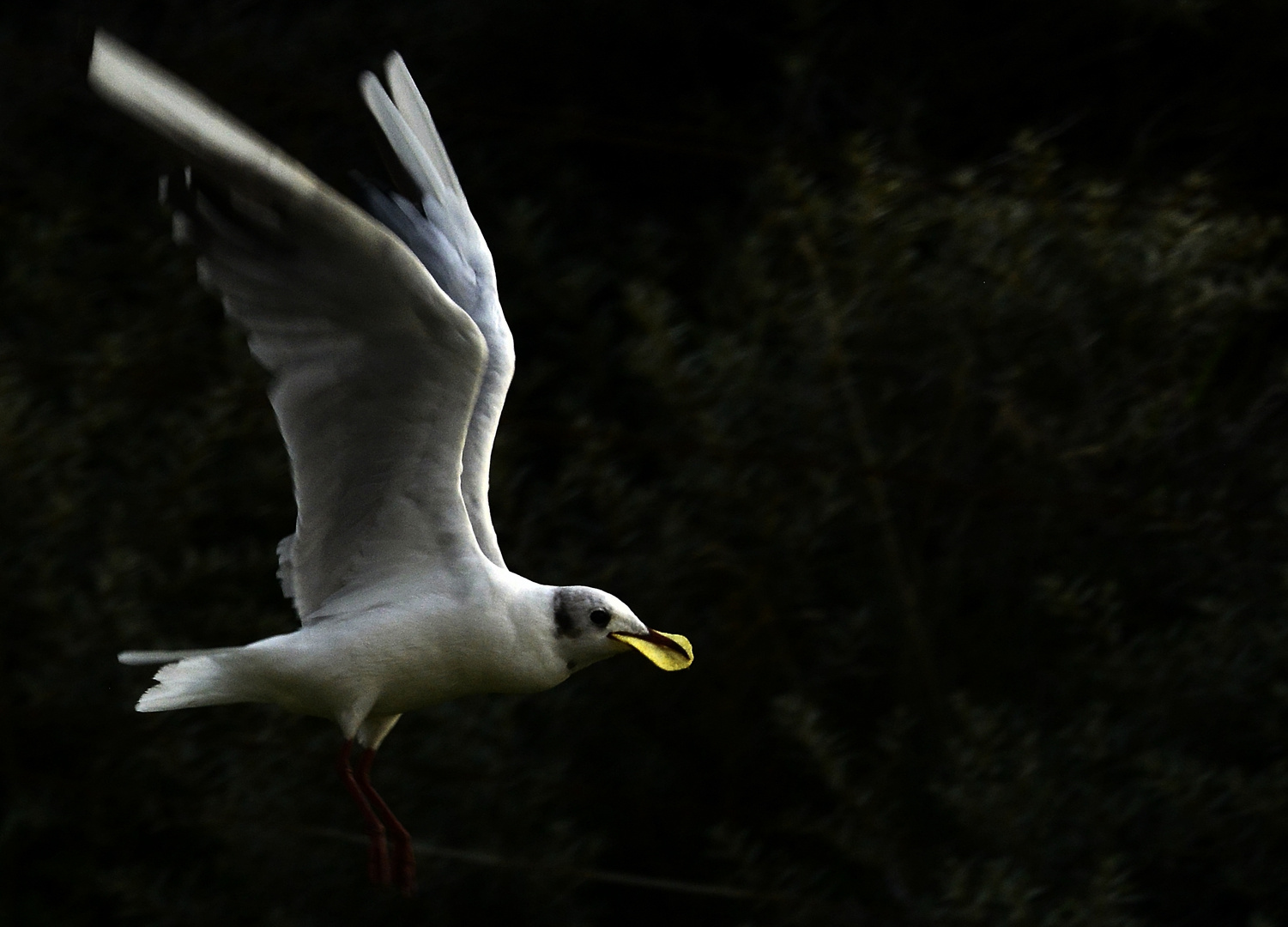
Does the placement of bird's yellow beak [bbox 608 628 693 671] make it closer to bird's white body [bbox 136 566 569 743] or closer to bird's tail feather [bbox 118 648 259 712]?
bird's white body [bbox 136 566 569 743]

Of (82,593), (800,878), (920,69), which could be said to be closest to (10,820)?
(82,593)

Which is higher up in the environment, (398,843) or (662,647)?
(662,647)

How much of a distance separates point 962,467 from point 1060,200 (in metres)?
0.67

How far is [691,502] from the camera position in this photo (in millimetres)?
3727

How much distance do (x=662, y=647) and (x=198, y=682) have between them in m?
0.63

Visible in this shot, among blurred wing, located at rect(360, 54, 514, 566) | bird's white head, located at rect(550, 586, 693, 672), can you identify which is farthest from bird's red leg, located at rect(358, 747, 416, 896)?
blurred wing, located at rect(360, 54, 514, 566)

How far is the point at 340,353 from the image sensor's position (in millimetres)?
2336

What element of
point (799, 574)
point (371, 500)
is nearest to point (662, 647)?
point (371, 500)

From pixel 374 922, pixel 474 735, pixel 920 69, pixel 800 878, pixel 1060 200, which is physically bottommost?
pixel 800 878

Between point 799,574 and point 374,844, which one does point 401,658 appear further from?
point 799,574

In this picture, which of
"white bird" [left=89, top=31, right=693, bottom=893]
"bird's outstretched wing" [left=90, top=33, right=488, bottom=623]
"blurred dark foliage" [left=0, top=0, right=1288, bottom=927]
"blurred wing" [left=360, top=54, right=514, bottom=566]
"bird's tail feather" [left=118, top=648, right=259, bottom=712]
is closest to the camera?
"bird's outstretched wing" [left=90, top=33, right=488, bottom=623]

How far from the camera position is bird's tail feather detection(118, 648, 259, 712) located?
2.36 metres

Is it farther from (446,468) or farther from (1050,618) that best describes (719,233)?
(446,468)

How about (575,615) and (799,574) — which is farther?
(799,574)
